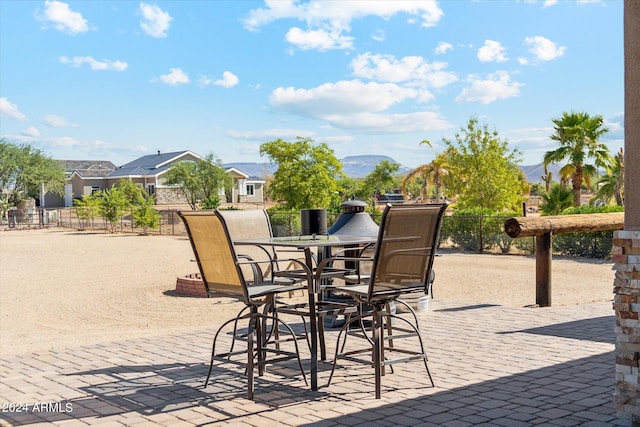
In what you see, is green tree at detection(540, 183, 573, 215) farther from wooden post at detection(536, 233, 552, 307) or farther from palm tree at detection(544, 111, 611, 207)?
wooden post at detection(536, 233, 552, 307)

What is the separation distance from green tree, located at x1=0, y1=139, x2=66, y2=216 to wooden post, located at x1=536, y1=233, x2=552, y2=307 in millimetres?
46993

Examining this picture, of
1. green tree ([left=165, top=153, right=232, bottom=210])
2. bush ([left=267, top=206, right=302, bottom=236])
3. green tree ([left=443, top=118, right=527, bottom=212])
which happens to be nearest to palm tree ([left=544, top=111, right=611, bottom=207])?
green tree ([left=443, top=118, right=527, bottom=212])

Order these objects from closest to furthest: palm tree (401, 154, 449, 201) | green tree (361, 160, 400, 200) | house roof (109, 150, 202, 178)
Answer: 1. palm tree (401, 154, 449, 201)
2. green tree (361, 160, 400, 200)
3. house roof (109, 150, 202, 178)

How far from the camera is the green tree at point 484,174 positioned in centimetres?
2688

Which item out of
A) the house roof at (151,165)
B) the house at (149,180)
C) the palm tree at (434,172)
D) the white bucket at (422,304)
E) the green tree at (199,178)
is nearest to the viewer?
the white bucket at (422,304)

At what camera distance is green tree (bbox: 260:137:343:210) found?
1173 inches

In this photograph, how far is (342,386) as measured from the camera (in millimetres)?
5332

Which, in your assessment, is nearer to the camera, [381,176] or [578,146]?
[578,146]

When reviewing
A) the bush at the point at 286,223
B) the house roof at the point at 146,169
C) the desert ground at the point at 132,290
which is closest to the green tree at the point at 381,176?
the house roof at the point at 146,169

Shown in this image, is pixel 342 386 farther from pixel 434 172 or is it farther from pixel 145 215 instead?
pixel 434 172

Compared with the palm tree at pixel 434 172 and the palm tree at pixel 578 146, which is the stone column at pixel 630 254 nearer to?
the palm tree at pixel 578 146

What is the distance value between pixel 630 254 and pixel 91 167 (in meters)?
75.5

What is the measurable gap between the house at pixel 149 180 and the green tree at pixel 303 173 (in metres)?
26.3

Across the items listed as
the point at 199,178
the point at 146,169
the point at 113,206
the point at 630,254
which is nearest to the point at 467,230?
the point at 630,254
